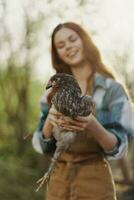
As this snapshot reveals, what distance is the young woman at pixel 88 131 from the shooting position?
264 cm

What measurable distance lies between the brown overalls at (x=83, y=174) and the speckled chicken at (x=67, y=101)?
0.50ft

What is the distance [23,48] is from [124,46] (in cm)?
105

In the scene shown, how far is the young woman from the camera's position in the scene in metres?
2.64

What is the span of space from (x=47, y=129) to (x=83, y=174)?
0.22 metres

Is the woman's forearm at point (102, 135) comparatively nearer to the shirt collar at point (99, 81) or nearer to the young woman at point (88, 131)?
the young woman at point (88, 131)

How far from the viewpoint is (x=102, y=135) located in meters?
2.59

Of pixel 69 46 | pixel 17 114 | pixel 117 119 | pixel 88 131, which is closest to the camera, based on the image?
pixel 88 131

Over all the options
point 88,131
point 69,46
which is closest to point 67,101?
point 88,131

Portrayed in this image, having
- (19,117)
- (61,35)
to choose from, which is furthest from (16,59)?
(61,35)

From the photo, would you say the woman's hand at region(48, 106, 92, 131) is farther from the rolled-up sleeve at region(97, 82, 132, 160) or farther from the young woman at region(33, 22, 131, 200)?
the rolled-up sleeve at region(97, 82, 132, 160)

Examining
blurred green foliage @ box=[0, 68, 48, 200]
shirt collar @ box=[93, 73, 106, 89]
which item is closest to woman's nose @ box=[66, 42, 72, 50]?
shirt collar @ box=[93, 73, 106, 89]

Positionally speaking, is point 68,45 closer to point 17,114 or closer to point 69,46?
point 69,46

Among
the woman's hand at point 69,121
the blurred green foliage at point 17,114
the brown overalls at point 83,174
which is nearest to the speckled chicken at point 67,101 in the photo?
the woman's hand at point 69,121

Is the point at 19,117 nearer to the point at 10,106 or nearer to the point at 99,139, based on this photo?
the point at 10,106
